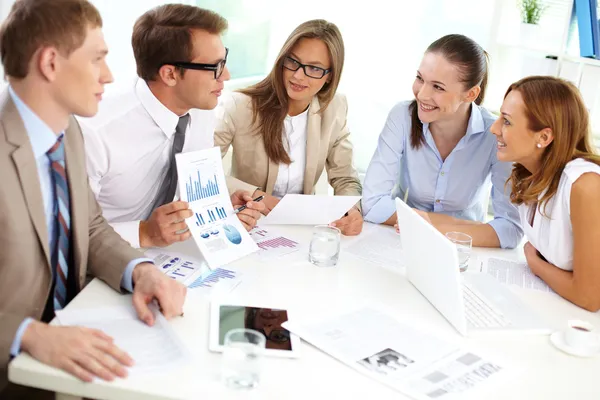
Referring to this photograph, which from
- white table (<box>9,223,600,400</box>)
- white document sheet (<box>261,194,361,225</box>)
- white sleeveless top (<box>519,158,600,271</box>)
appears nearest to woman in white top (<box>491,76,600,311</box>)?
white sleeveless top (<box>519,158,600,271</box>)

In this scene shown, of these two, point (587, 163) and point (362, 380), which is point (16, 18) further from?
point (587, 163)

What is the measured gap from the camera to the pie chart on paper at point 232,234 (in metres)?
2.06

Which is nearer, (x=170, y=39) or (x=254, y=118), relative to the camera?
(x=170, y=39)

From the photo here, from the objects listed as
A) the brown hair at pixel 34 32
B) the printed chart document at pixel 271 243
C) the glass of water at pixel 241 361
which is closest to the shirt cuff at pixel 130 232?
the printed chart document at pixel 271 243

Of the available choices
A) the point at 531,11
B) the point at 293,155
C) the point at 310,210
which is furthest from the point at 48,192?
the point at 531,11

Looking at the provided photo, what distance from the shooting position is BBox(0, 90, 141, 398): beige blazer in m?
1.52

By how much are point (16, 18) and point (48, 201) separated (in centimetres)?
44

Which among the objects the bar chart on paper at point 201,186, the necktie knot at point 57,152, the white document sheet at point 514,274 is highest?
the necktie knot at point 57,152

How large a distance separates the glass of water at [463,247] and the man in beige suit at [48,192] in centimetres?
89

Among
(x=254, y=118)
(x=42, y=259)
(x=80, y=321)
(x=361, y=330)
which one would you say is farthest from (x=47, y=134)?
(x=254, y=118)

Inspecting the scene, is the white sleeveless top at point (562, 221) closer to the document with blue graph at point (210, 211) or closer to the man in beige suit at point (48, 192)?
the document with blue graph at point (210, 211)

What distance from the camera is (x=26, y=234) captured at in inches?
61.5

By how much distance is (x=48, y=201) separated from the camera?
1.70 metres

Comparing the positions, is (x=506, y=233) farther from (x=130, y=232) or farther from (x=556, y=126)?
(x=130, y=232)
